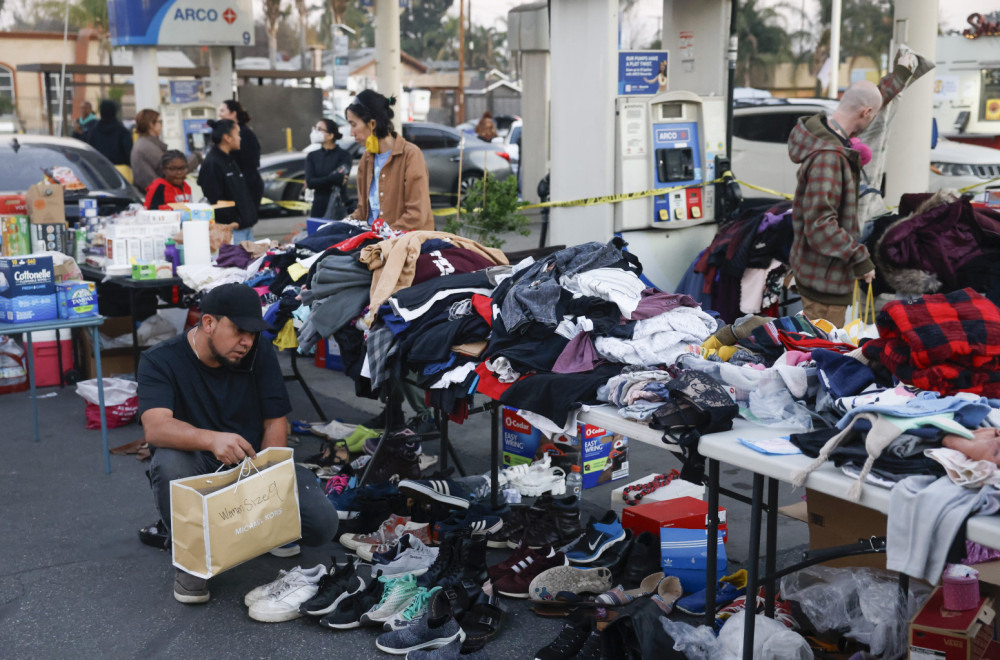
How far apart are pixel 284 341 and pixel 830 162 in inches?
125

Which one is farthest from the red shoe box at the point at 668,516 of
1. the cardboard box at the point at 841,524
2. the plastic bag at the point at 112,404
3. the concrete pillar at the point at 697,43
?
the concrete pillar at the point at 697,43

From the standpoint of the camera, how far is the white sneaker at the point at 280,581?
161 inches

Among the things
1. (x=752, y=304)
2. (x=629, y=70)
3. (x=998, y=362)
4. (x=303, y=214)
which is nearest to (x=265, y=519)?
(x=998, y=362)

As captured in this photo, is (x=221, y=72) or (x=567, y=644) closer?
(x=567, y=644)

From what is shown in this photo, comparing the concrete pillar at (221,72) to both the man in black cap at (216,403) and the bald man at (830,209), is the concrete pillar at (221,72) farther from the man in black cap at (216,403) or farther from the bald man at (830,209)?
the man in black cap at (216,403)

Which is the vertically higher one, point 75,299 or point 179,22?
point 179,22

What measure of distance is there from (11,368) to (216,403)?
13.4ft

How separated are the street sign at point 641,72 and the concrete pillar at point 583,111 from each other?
0.80 feet

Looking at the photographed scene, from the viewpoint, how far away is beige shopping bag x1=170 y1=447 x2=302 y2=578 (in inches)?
150

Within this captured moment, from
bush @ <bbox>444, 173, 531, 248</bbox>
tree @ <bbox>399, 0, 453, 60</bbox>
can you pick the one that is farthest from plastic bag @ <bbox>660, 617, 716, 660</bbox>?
tree @ <bbox>399, 0, 453, 60</bbox>

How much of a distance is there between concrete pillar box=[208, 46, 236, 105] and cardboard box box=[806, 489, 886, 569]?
13322 millimetres

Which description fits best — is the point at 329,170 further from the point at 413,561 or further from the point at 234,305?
the point at 413,561

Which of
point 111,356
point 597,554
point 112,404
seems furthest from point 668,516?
point 111,356

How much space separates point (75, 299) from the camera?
5.89 metres
